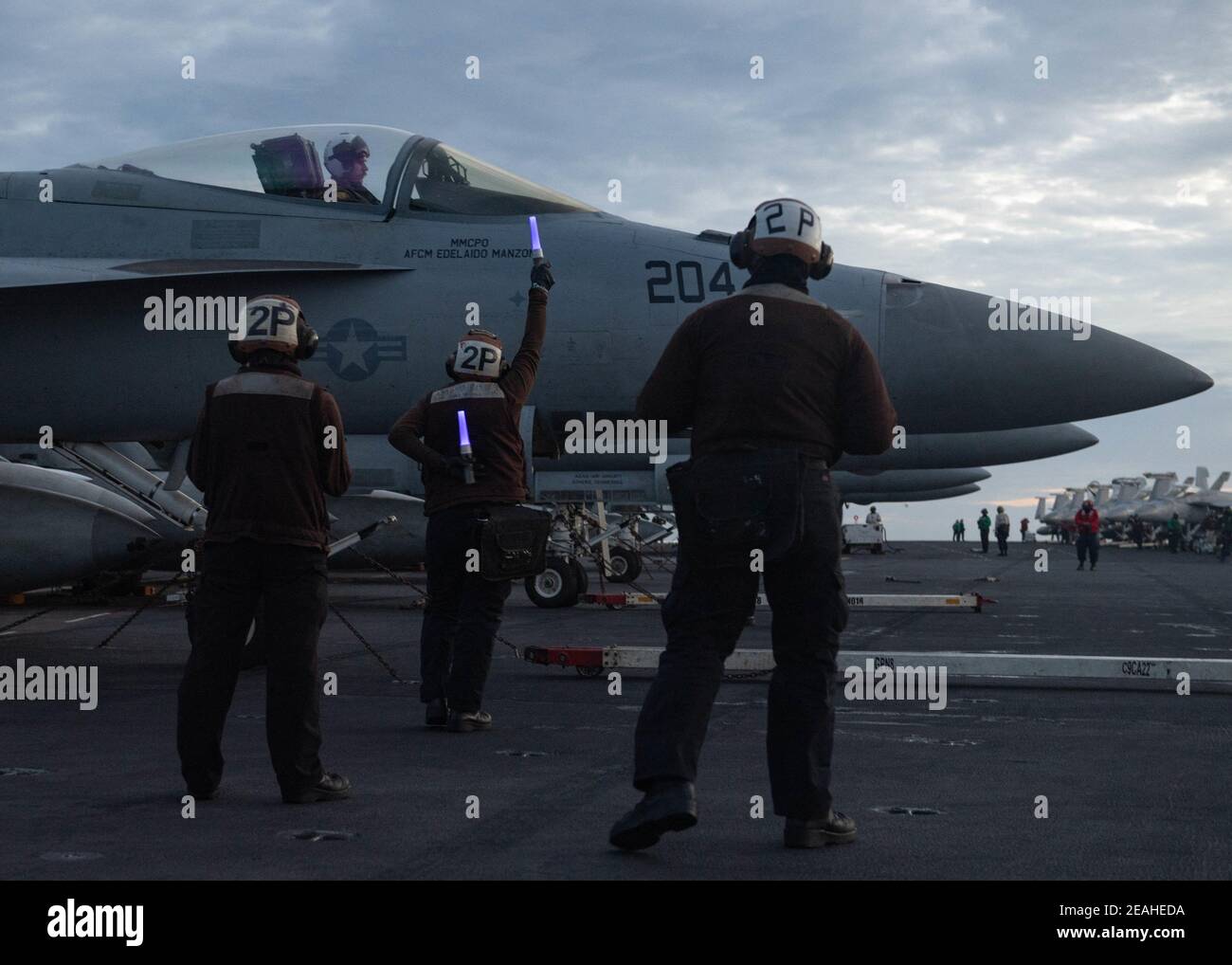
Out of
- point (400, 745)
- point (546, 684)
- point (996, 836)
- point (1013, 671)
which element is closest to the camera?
point (996, 836)

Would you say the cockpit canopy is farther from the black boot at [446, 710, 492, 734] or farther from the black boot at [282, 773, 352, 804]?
the black boot at [282, 773, 352, 804]

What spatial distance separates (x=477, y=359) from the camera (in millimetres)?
6969

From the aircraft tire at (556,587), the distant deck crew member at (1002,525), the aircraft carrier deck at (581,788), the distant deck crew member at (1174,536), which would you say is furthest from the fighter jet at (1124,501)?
the aircraft carrier deck at (581,788)

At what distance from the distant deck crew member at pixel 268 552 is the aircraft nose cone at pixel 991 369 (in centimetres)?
503

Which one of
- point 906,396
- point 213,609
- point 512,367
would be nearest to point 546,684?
point 512,367

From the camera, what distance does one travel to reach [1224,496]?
237 ft

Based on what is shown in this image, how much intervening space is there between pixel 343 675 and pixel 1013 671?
4233mm

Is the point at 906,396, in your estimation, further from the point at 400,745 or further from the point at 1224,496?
the point at 1224,496

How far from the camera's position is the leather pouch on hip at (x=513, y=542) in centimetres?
666

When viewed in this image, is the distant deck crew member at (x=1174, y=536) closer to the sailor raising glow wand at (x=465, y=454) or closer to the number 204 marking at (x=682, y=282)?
the number 204 marking at (x=682, y=282)

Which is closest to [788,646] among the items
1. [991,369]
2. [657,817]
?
A: [657,817]

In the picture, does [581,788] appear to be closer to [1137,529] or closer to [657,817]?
[657,817]

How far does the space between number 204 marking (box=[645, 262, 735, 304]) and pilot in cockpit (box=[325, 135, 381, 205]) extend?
2.02 meters

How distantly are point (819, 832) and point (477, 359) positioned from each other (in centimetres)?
353
